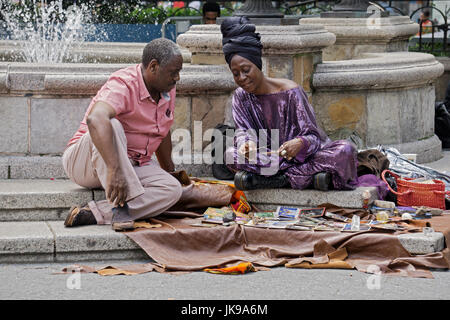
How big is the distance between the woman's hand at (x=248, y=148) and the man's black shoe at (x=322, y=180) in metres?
0.46

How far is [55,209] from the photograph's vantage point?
19.7 ft

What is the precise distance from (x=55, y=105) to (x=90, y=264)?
160cm

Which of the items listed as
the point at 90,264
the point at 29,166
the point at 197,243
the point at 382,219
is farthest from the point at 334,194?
the point at 29,166

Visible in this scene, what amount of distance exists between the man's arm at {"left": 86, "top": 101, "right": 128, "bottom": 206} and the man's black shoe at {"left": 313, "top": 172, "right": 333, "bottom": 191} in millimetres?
1360

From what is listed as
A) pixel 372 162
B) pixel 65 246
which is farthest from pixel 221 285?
pixel 372 162

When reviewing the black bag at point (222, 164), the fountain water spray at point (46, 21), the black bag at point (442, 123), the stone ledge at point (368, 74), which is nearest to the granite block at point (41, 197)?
the black bag at point (222, 164)

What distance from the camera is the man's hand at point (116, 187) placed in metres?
5.45

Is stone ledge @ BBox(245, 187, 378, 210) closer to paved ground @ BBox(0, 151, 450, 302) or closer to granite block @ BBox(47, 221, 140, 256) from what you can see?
paved ground @ BBox(0, 151, 450, 302)

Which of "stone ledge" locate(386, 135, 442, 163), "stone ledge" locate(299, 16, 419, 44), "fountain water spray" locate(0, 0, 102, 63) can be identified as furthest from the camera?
"fountain water spray" locate(0, 0, 102, 63)

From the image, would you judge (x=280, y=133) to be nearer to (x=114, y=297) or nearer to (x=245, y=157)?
(x=245, y=157)

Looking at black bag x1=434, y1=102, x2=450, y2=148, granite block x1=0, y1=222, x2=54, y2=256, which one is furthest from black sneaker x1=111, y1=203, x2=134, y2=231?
black bag x1=434, y1=102, x2=450, y2=148

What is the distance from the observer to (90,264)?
5434 mm

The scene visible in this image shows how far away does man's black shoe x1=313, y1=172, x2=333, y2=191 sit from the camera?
6.09m

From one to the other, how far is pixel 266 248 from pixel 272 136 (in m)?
0.97
